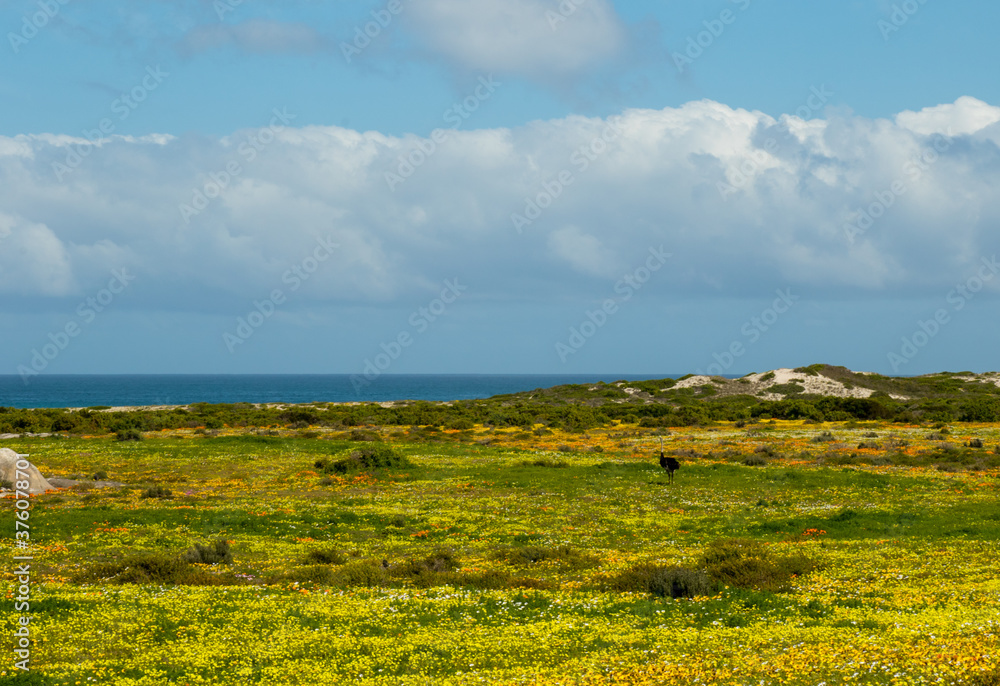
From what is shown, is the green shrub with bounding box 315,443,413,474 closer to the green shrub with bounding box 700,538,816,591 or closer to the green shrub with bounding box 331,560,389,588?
the green shrub with bounding box 331,560,389,588

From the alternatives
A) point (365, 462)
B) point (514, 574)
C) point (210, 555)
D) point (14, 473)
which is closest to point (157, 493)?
point (14, 473)

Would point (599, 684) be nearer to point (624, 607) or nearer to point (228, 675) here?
point (624, 607)

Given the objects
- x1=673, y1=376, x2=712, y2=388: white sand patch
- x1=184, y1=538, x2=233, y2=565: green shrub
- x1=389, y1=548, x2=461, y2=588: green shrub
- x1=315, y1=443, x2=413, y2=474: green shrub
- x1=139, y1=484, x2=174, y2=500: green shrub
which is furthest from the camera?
x1=673, y1=376, x2=712, y2=388: white sand patch

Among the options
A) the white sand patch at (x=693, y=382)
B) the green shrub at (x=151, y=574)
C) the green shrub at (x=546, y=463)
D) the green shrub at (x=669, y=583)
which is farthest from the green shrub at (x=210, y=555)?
the white sand patch at (x=693, y=382)

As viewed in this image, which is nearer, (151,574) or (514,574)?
(151,574)

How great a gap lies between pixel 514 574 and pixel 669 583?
15.8ft

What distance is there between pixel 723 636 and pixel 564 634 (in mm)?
2958

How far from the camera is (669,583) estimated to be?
716 inches

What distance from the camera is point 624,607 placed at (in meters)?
16.8

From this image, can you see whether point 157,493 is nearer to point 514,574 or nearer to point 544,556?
point 544,556

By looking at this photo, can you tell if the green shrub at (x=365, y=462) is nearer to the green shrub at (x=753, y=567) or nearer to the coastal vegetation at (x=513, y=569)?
the coastal vegetation at (x=513, y=569)

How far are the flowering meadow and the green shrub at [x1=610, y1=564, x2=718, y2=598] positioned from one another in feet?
0.26

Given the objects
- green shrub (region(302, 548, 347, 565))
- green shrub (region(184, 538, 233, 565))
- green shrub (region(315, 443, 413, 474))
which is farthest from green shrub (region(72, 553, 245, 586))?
green shrub (region(315, 443, 413, 474))

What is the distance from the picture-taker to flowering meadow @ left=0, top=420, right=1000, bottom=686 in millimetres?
Result: 13164
